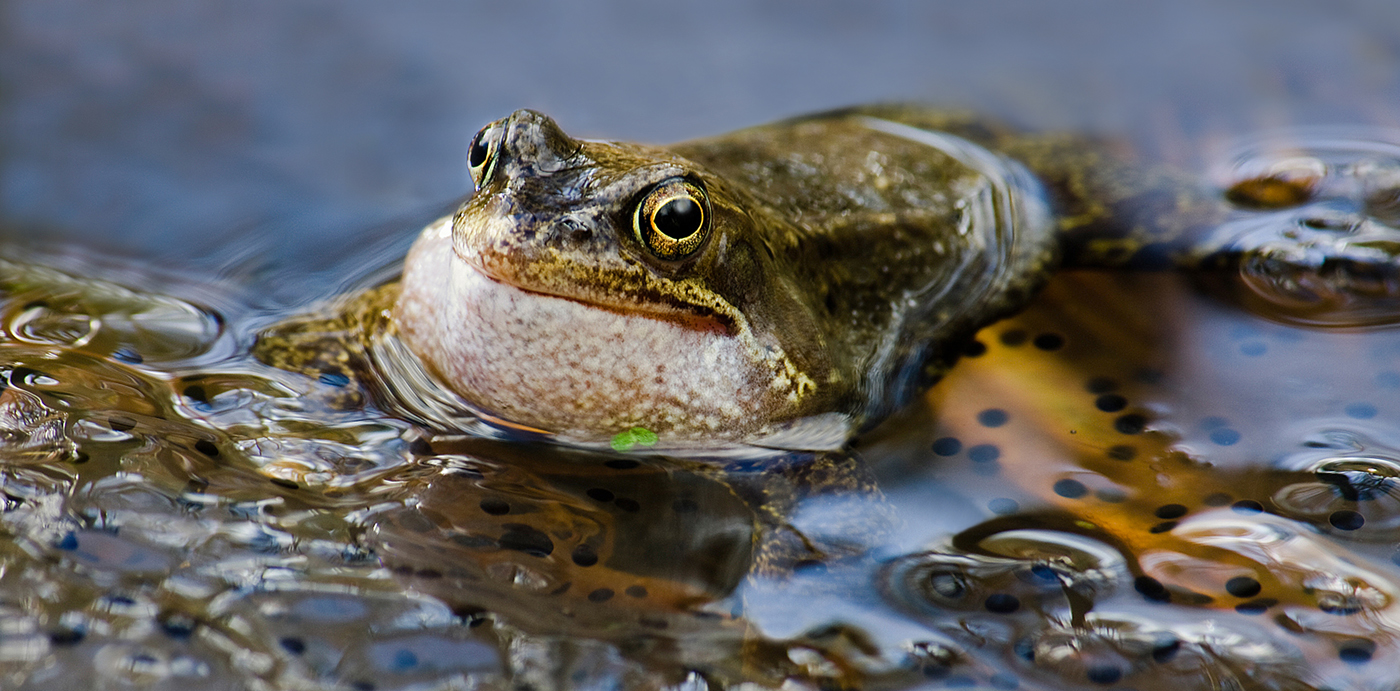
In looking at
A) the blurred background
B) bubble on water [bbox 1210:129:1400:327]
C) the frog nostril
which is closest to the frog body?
the frog nostril

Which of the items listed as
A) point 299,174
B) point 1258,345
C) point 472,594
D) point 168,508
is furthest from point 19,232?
point 1258,345

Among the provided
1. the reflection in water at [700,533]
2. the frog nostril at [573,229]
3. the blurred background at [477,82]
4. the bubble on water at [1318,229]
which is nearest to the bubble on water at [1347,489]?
the reflection in water at [700,533]

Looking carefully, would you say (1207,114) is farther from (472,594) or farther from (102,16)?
(102,16)

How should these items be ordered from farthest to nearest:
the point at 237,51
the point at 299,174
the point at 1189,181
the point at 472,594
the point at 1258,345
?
the point at 237,51 → the point at 299,174 → the point at 1189,181 → the point at 1258,345 → the point at 472,594

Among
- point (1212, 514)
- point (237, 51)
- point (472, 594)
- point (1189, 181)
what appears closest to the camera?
point (472, 594)

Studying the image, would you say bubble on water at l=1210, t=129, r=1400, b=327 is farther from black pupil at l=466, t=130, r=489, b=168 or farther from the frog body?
black pupil at l=466, t=130, r=489, b=168

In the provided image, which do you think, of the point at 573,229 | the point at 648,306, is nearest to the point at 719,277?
the point at 648,306
